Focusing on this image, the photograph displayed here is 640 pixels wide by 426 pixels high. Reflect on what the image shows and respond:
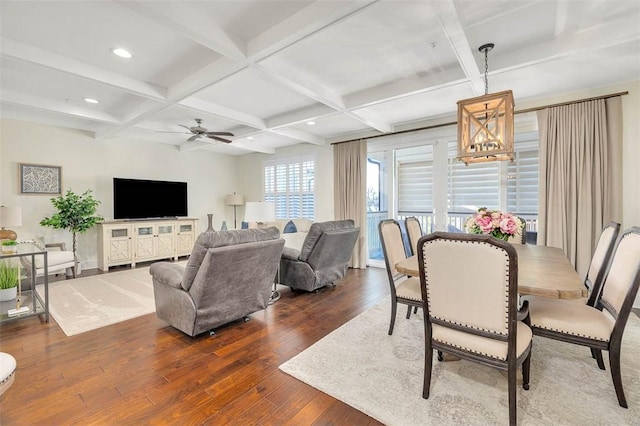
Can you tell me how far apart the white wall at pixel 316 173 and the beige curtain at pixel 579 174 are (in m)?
3.62

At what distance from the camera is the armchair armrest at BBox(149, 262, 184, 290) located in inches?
105

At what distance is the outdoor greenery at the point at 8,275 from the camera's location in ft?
10.1

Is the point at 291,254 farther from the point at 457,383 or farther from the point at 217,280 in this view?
the point at 457,383

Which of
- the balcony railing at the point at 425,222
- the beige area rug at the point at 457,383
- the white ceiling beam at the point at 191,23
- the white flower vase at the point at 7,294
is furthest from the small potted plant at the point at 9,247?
the balcony railing at the point at 425,222

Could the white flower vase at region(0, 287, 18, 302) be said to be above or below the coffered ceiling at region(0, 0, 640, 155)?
below

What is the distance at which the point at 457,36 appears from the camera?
7.46 ft

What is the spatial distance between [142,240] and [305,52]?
5.03 meters

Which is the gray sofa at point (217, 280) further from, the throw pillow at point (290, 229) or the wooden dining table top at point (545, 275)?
the throw pillow at point (290, 229)

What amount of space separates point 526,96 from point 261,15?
3.55 metres

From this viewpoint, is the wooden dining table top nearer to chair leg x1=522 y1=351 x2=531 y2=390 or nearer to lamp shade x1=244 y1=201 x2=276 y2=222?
chair leg x1=522 y1=351 x2=531 y2=390

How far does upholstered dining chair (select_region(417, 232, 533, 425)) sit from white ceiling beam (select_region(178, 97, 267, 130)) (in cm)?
362

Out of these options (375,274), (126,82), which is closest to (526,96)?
(375,274)

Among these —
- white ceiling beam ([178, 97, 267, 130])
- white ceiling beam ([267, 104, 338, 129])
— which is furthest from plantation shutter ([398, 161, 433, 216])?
white ceiling beam ([178, 97, 267, 130])

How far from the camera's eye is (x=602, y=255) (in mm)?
2246
